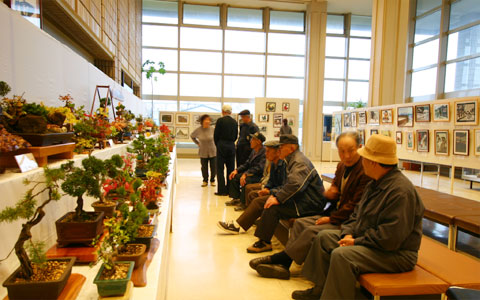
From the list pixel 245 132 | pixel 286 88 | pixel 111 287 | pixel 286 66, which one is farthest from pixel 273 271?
pixel 286 66

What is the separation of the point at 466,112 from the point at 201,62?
11.0 m

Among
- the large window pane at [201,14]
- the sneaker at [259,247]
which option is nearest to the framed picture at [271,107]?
→ the large window pane at [201,14]

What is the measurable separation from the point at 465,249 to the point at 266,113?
947 cm

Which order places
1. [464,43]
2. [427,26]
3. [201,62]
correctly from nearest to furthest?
[464,43] → [427,26] → [201,62]

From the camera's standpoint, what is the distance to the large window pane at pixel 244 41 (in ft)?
43.5

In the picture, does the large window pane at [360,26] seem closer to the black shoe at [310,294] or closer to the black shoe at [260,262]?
the black shoe at [260,262]

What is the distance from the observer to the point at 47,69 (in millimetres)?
2908

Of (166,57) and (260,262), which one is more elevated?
(166,57)

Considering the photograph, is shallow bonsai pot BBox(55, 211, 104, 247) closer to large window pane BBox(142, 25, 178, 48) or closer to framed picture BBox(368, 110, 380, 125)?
framed picture BBox(368, 110, 380, 125)

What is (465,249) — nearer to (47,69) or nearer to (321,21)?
(47,69)

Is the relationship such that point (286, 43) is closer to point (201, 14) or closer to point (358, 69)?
point (358, 69)

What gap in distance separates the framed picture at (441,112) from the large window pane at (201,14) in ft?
35.1

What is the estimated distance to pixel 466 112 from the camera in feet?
13.4

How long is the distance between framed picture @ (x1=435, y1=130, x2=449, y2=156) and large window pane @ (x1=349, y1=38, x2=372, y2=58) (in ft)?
33.6
